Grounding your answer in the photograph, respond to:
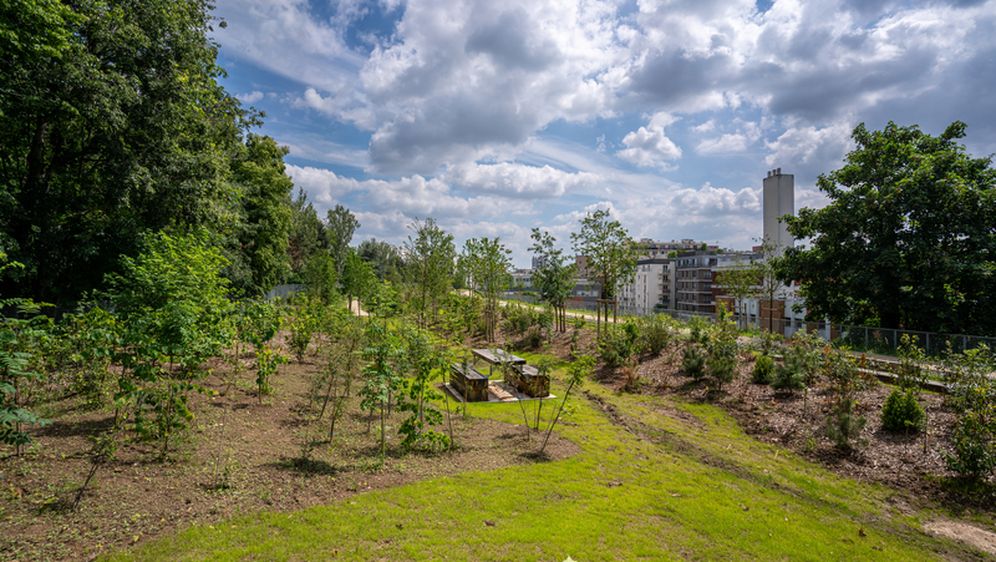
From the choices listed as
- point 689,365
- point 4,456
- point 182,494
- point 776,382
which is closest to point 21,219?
point 4,456

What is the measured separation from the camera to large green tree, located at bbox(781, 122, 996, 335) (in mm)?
17109

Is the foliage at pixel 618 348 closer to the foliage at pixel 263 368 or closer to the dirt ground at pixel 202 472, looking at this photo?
the dirt ground at pixel 202 472

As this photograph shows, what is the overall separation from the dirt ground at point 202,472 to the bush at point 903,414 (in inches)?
265

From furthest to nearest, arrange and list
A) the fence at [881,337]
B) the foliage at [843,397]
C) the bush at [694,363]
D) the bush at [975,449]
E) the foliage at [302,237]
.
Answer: the foliage at [302,237] → the fence at [881,337] → the bush at [694,363] → the foliage at [843,397] → the bush at [975,449]

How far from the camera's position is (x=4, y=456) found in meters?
5.31

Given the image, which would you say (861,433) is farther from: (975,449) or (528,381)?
(528,381)

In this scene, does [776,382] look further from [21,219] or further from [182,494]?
[21,219]

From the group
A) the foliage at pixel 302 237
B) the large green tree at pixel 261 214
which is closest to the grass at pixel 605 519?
the large green tree at pixel 261 214

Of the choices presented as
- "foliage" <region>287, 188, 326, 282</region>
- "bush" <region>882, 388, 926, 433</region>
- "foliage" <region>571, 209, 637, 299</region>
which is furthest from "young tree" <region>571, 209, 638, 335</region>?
"foliage" <region>287, 188, 326, 282</region>

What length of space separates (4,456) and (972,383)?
1426 centimetres

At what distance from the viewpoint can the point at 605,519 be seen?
531 cm

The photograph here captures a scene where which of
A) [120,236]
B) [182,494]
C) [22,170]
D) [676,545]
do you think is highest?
[22,170]

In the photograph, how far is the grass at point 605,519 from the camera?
438 centimetres

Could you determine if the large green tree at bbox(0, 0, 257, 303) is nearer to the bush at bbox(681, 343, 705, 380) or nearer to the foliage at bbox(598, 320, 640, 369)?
the foliage at bbox(598, 320, 640, 369)
